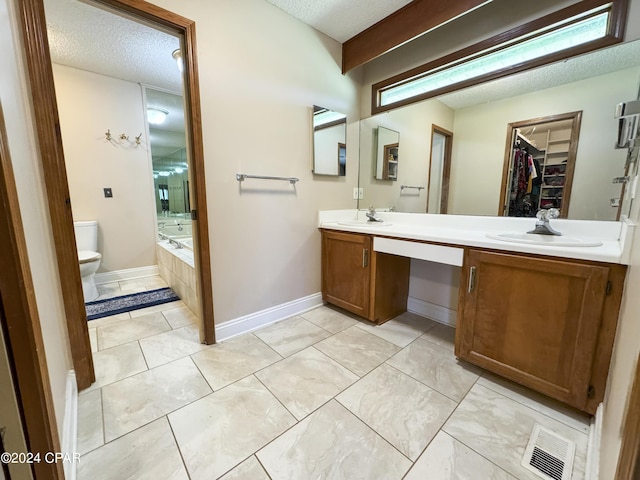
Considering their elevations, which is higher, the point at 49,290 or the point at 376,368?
the point at 49,290

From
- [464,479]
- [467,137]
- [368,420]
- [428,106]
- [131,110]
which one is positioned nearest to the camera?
[464,479]

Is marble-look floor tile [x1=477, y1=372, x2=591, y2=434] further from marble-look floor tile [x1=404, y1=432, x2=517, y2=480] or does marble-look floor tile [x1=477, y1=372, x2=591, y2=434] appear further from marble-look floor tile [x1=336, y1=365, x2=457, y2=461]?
marble-look floor tile [x1=404, y1=432, x2=517, y2=480]

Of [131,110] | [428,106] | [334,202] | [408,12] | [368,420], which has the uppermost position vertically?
[408,12]

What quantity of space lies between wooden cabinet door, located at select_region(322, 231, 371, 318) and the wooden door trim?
5.52ft

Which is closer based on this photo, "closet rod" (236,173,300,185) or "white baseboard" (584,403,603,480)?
"white baseboard" (584,403,603,480)

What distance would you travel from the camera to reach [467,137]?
6.06ft

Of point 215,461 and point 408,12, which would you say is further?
point 408,12

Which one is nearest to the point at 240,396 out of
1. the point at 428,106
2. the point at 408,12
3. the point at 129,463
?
the point at 129,463

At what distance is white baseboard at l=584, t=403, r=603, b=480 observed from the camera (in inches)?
35.4

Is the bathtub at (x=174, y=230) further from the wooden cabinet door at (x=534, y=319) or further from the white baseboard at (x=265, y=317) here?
the wooden cabinet door at (x=534, y=319)

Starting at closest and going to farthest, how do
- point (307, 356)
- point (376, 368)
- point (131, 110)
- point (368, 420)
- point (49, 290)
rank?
point (49, 290)
point (368, 420)
point (376, 368)
point (307, 356)
point (131, 110)

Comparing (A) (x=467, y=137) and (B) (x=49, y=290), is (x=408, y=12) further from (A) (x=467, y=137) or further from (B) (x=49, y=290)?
(B) (x=49, y=290)

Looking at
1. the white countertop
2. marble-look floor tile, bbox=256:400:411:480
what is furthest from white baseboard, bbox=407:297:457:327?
marble-look floor tile, bbox=256:400:411:480

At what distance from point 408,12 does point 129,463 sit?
2.85 meters
